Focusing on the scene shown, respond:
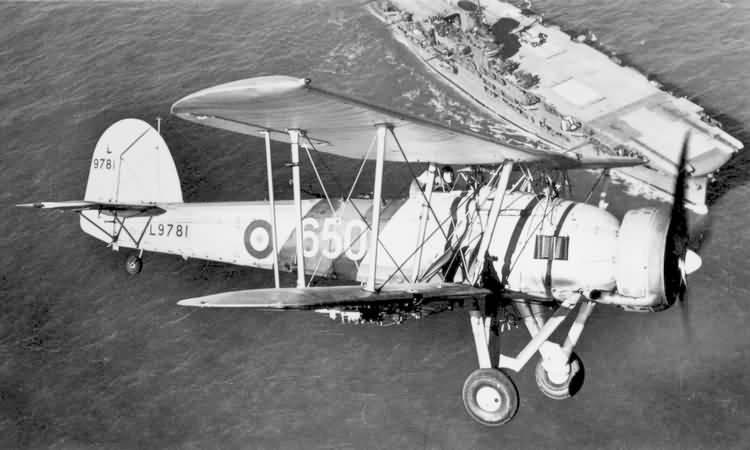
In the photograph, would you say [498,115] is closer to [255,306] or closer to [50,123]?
[50,123]

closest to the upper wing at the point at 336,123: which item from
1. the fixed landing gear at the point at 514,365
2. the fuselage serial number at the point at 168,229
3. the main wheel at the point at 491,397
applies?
the fixed landing gear at the point at 514,365

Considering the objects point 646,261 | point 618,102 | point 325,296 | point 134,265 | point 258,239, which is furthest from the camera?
point 618,102

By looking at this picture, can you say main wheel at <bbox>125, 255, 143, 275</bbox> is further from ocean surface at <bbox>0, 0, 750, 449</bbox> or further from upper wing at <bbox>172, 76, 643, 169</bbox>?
upper wing at <bbox>172, 76, 643, 169</bbox>

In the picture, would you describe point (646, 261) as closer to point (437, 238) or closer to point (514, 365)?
point (514, 365)

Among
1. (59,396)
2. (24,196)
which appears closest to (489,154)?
(59,396)

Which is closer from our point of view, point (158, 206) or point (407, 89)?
point (158, 206)

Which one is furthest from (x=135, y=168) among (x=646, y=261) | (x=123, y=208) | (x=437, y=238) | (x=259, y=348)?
(x=646, y=261)
